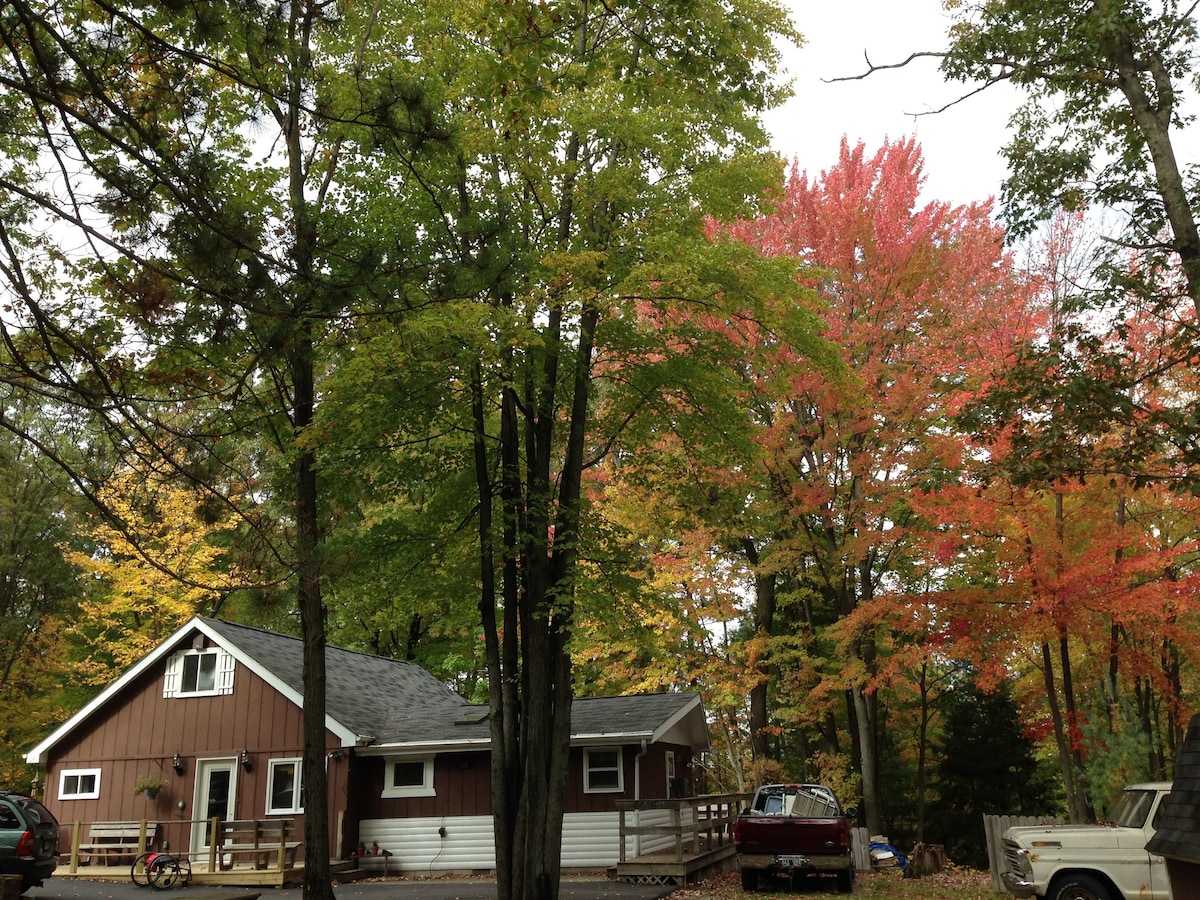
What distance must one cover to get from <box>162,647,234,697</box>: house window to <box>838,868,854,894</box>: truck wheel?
1364 cm

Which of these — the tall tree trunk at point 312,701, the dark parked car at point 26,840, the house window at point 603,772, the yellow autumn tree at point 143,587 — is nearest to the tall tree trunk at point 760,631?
the house window at point 603,772

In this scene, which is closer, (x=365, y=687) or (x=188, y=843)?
(x=188, y=843)

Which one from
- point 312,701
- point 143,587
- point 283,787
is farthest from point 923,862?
point 143,587

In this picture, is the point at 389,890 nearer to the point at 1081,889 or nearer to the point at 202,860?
the point at 202,860

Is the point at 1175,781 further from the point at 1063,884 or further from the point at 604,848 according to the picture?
the point at 604,848

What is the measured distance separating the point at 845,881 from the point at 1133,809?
5.25 metres

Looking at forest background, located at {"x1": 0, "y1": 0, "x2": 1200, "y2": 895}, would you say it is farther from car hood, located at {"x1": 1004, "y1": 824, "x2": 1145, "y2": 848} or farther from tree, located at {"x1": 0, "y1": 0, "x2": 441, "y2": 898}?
car hood, located at {"x1": 1004, "y1": 824, "x2": 1145, "y2": 848}

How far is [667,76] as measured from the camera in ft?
23.2

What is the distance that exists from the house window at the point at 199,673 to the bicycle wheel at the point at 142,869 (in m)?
3.50

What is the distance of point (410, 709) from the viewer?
77.7ft

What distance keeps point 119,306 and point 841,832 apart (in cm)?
1310

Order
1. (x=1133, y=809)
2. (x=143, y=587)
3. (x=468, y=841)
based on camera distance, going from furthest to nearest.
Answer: (x=143, y=587) → (x=468, y=841) → (x=1133, y=809)

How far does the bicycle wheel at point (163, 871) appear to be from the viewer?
17.0 m

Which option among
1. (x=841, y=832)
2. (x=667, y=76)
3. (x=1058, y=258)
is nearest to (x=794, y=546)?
(x=841, y=832)
